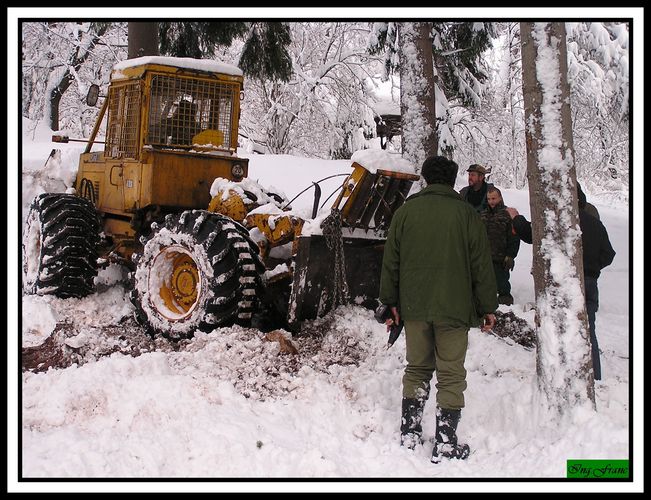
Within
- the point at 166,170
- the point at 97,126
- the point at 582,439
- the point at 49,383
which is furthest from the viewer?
the point at 97,126

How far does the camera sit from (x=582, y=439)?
3807mm

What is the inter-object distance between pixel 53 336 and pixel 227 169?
97.0 inches

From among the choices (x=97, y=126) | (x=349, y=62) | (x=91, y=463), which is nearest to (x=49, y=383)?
(x=91, y=463)

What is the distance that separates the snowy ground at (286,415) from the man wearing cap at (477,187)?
168 cm

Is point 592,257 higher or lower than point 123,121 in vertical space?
lower

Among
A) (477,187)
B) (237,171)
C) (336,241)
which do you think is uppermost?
(237,171)

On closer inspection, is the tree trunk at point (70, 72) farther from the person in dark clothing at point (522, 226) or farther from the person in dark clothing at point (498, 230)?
the person in dark clothing at point (522, 226)

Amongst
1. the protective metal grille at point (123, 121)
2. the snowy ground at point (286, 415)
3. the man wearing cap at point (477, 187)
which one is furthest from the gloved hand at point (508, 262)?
the protective metal grille at point (123, 121)

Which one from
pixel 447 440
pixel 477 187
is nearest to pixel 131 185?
pixel 477 187

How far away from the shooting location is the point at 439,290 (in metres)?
3.91

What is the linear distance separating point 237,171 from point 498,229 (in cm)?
280

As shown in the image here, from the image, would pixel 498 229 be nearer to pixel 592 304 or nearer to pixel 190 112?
pixel 592 304

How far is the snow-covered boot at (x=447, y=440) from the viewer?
12.8 ft
